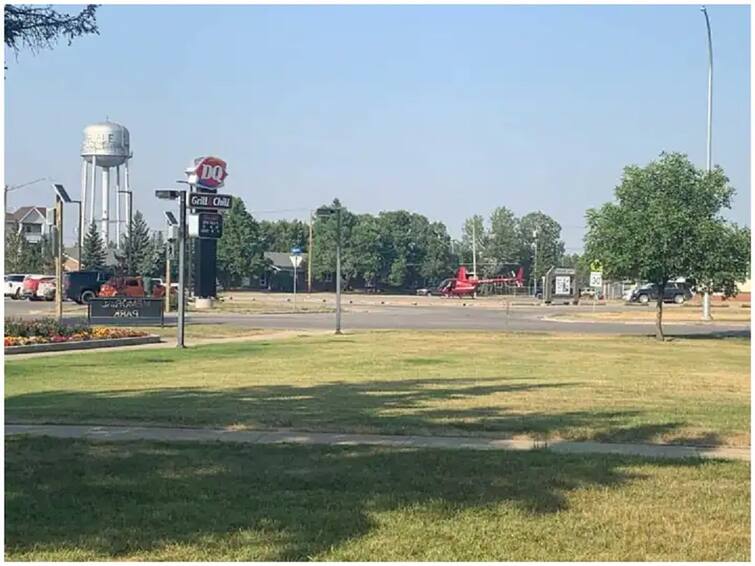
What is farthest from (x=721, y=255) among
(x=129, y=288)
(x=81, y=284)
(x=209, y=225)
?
(x=81, y=284)

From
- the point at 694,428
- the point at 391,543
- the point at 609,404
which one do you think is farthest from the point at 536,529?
the point at 609,404

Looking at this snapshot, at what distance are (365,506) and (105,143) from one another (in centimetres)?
9103

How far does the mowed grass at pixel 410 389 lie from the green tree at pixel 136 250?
57565mm

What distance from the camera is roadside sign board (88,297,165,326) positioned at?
31.4 meters

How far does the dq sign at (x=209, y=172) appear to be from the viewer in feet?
195

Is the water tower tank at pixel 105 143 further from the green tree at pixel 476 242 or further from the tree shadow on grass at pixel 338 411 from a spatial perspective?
the tree shadow on grass at pixel 338 411

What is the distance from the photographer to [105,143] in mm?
92562

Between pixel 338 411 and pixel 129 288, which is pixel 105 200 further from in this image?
pixel 338 411

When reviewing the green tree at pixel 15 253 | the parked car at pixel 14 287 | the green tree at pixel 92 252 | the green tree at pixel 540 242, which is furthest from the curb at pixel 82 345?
the green tree at pixel 540 242

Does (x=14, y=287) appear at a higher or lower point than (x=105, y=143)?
lower

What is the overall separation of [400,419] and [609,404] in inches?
127

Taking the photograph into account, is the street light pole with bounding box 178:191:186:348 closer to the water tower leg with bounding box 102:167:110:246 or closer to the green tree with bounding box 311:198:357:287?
the water tower leg with bounding box 102:167:110:246

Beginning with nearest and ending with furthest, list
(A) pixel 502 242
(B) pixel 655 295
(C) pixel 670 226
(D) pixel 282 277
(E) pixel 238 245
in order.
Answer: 1. (C) pixel 670 226
2. (B) pixel 655 295
3. (E) pixel 238 245
4. (D) pixel 282 277
5. (A) pixel 502 242

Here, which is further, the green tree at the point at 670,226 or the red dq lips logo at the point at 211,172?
the red dq lips logo at the point at 211,172
